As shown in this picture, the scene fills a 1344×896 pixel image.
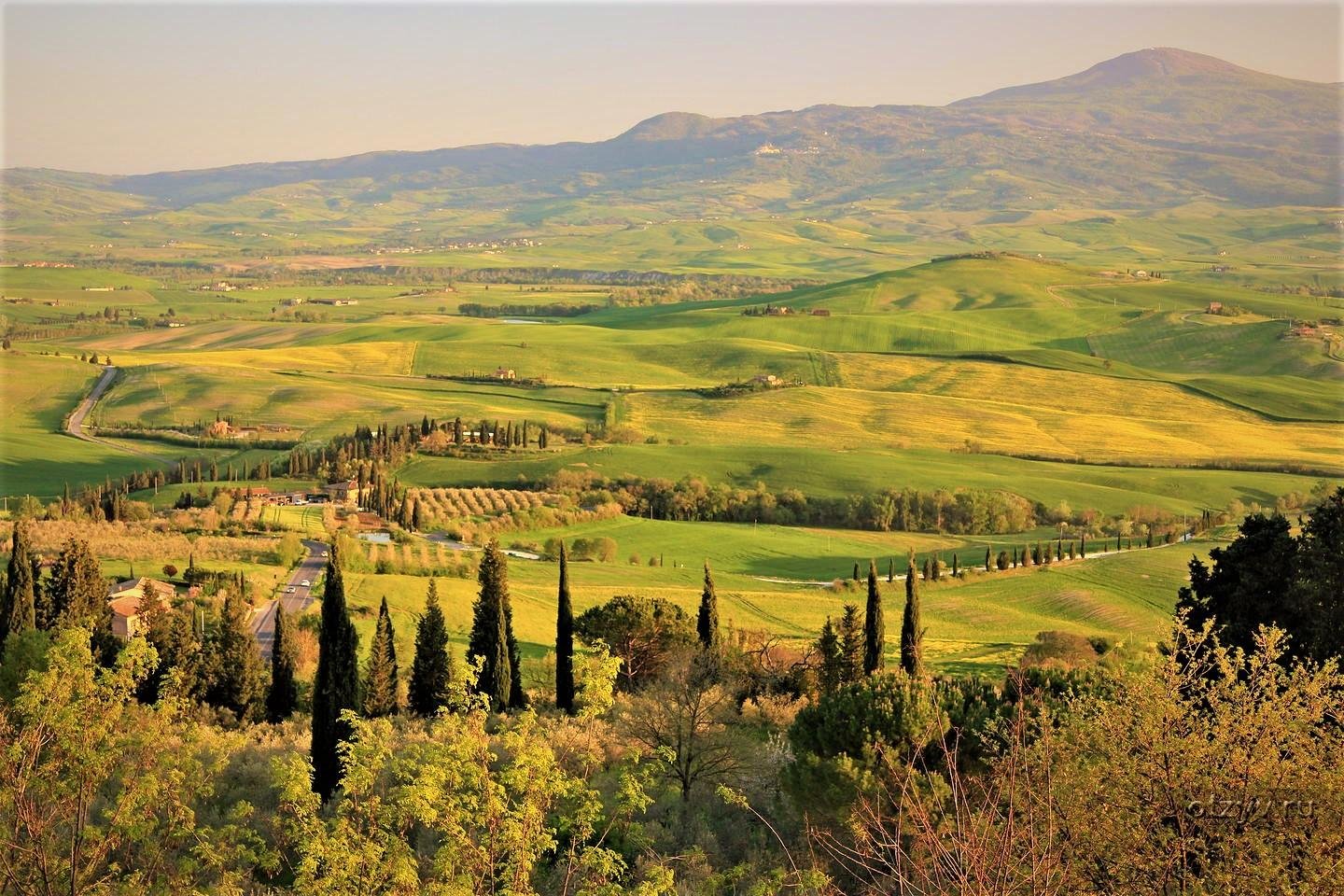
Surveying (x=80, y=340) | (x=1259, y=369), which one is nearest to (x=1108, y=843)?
(x=1259, y=369)

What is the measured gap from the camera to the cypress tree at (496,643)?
155 feet

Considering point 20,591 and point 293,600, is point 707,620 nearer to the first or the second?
point 293,600

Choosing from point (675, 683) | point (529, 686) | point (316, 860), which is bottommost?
point (529, 686)

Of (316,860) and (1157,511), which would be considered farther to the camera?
(1157,511)

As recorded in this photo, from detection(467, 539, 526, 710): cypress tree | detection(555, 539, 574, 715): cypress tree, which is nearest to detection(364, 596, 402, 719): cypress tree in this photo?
detection(467, 539, 526, 710): cypress tree

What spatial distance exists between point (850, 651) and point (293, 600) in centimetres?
3246

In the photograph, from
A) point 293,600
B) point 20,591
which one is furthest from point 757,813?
point 293,600

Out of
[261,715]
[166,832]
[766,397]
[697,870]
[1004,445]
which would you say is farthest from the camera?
[766,397]

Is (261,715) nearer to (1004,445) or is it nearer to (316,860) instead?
(316,860)

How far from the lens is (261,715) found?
160ft

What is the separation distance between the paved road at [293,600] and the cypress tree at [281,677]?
6057mm

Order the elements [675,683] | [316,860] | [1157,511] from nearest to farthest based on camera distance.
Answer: [316,860] < [675,683] < [1157,511]

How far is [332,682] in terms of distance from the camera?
37719mm

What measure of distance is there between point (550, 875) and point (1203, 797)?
13.5 m
